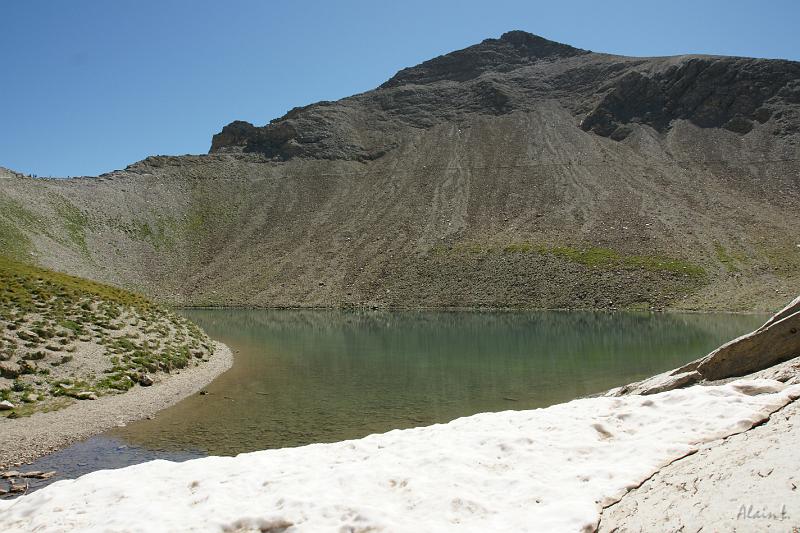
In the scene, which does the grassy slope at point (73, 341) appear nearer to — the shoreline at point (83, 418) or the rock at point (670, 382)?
the shoreline at point (83, 418)

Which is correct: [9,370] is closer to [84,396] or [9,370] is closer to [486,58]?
[84,396]

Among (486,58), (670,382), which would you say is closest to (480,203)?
(670,382)

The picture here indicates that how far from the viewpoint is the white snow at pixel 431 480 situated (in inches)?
312

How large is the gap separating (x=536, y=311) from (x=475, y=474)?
Answer: 6216cm

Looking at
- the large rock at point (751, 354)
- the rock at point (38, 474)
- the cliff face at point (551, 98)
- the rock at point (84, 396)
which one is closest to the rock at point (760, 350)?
the large rock at point (751, 354)

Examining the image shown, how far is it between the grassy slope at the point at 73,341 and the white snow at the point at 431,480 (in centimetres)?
1317

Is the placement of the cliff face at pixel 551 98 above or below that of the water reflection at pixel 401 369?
above

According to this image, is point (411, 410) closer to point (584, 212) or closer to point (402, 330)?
point (402, 330)

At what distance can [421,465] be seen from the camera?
9836 millimetres

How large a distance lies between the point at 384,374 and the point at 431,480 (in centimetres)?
2176

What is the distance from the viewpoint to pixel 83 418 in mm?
20188

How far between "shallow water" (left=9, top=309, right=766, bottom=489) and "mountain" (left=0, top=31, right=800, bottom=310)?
Answer: 1822 cm

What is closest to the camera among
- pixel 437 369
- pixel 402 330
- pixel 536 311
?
pixel 437 369

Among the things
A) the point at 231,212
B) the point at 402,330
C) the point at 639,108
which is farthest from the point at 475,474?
the point at 639,108
